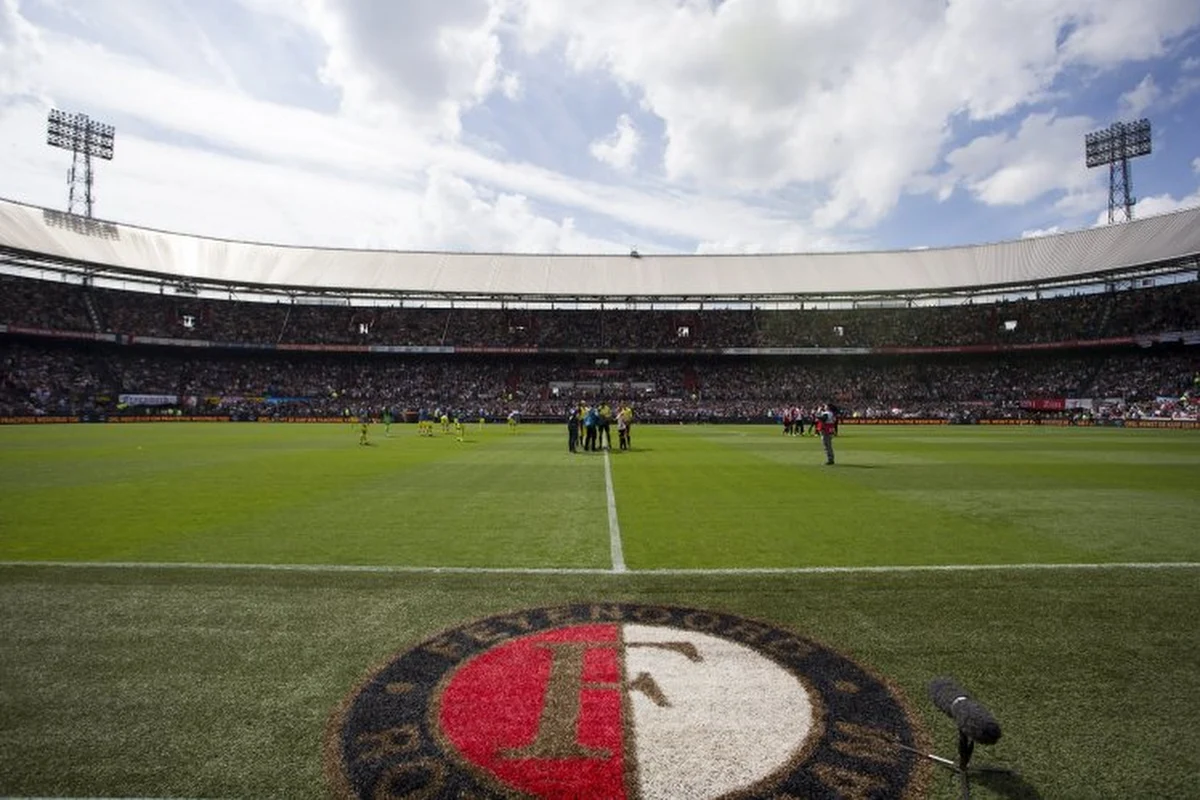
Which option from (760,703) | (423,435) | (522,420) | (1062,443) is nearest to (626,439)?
(423,435)

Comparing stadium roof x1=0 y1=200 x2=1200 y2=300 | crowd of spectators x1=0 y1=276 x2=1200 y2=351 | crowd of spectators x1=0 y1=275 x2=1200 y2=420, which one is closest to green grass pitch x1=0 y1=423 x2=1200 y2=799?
crowd of spectators x1=0 y1=275 x2=1200 y2=420

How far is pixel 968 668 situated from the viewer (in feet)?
16.1

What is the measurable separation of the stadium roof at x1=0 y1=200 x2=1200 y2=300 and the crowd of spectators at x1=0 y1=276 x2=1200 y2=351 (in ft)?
14.5

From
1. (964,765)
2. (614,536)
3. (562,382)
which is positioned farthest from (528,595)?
(562,382)

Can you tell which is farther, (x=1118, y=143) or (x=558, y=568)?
(x=1118, y=143)

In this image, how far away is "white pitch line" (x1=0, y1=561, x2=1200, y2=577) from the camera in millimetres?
7516

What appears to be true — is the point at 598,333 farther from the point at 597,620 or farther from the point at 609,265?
the point at 597,620

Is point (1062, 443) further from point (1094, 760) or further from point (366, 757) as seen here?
point (366, 757)

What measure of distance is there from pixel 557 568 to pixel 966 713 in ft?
17.2

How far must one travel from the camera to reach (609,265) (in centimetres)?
7331

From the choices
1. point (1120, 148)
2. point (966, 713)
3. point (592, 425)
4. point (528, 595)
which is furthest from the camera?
point (1120, 148)

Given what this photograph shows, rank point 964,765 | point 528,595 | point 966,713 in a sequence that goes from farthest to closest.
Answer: point 528,595
point 964,765
point 966,713

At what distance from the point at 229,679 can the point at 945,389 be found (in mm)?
72438

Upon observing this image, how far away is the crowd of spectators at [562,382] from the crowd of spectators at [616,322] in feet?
7.70
